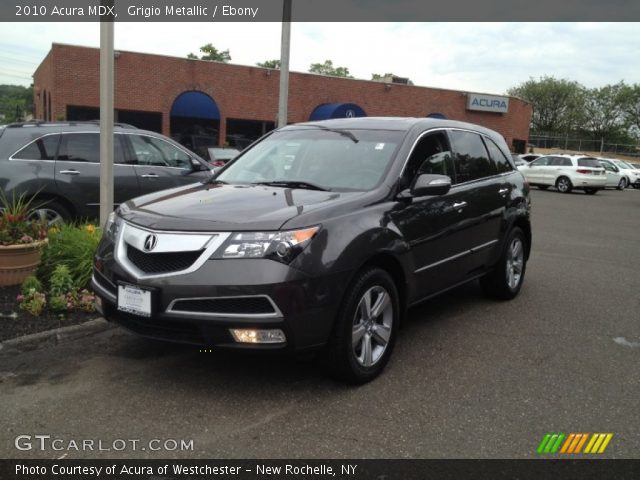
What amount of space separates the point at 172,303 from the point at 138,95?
86.0 feet

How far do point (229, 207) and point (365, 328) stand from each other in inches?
47.0

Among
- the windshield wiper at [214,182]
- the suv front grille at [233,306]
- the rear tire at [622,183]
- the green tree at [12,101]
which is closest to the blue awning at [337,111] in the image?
the rear tire at [622,183]

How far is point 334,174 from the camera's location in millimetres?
4531

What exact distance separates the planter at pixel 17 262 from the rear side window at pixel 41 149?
8.21 feet

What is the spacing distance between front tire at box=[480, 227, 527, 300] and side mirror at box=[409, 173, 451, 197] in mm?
1972

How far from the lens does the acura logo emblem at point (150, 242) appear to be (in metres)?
3.61

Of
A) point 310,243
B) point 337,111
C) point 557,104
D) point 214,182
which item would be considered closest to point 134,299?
point 310,243

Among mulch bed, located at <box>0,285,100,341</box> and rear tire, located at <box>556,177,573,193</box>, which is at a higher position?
rear tire, located at <box>556,177,573,193</box>

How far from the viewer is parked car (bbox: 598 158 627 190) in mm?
32250

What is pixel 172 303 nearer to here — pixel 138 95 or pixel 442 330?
pixel 442 330

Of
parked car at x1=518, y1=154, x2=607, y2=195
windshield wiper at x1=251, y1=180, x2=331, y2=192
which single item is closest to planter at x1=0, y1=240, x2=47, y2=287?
windshield wiper at x1=251, y1=180, x2=331, y2=192

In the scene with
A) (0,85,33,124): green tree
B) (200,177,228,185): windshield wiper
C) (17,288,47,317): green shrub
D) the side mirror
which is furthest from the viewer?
(0,85,33,124): green tree

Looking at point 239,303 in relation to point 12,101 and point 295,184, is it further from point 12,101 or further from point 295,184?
point 12,101

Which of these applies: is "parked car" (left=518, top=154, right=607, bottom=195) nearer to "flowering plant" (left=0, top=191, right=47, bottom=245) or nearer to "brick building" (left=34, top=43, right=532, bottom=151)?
"brick building" (left=34, top=43, right=532, bottom=151)
